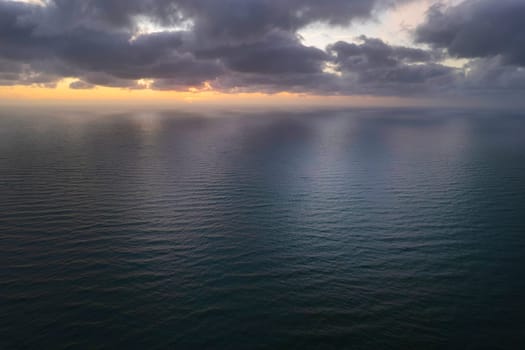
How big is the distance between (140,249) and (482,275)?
48.4 metres

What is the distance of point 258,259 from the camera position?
4753 centimetres

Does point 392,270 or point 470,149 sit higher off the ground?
point 470,149

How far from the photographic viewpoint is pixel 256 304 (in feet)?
124

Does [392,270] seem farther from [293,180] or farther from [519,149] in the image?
[519,149]

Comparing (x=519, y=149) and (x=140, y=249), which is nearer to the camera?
(x=140, y=249)

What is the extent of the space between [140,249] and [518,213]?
71.2 metres

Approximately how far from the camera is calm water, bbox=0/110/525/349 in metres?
33.6

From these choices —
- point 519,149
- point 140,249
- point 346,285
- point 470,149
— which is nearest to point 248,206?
point 140,249

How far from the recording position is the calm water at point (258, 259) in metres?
33.6

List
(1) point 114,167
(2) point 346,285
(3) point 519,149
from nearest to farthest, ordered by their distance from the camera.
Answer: (2) point 346,285 → (1) point 114,167 → (3) point 519,149

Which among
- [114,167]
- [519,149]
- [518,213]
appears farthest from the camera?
[519,149]

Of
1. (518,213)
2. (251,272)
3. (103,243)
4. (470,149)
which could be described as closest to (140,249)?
A: (103,243)

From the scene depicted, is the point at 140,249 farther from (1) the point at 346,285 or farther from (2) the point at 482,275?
(2) the point at 482,275

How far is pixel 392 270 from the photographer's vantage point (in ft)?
147
